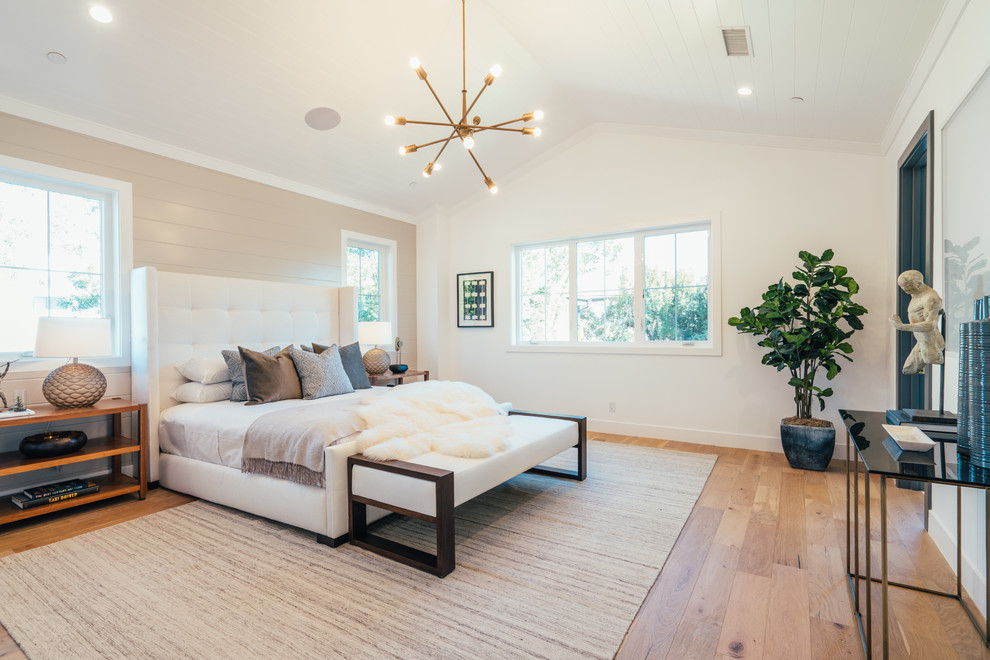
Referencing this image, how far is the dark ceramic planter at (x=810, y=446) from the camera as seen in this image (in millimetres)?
3658

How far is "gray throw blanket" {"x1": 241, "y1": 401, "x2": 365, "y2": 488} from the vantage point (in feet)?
8.13

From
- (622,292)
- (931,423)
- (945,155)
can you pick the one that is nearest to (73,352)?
(931,423)

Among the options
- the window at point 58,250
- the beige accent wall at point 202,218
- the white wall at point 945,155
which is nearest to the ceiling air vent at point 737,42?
the white wall at point 945,155

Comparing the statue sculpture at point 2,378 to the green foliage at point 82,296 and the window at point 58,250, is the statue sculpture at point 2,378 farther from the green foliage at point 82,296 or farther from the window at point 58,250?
the green foliage at point 82,296

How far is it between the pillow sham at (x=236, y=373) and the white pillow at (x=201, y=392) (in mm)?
66

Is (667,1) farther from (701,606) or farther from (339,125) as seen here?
(701,606)

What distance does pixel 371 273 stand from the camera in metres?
5.61

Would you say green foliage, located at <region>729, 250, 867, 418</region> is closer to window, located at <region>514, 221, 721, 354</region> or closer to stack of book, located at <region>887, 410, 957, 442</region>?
window, located at <region>514, 221, 721, 354</region>

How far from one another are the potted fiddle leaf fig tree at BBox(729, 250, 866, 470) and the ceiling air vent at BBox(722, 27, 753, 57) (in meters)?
1.59

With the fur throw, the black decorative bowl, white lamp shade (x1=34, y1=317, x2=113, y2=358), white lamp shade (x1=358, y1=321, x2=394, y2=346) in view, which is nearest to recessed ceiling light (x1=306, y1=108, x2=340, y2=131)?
white lamp shade (x1=358, y1=321, x2=394, y2=346)

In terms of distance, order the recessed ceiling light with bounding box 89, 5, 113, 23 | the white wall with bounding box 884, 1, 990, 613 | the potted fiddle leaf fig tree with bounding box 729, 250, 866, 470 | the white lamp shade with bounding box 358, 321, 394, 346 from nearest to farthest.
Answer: the white wall with bounding box 884, 1, 990, 613 < the recessed ceiling light with bounding box 89, 5, 113, 23 < the potted fiddle leaf fig tree with bounding box 729, 250, 866, 470 < the white lamp shade with bounding box 358, 321, 394, 346

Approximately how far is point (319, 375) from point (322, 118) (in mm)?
2055

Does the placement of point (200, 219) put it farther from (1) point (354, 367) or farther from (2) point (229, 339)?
(1) point (354, 367)

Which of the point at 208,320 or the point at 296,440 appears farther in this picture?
the point at 208,320
